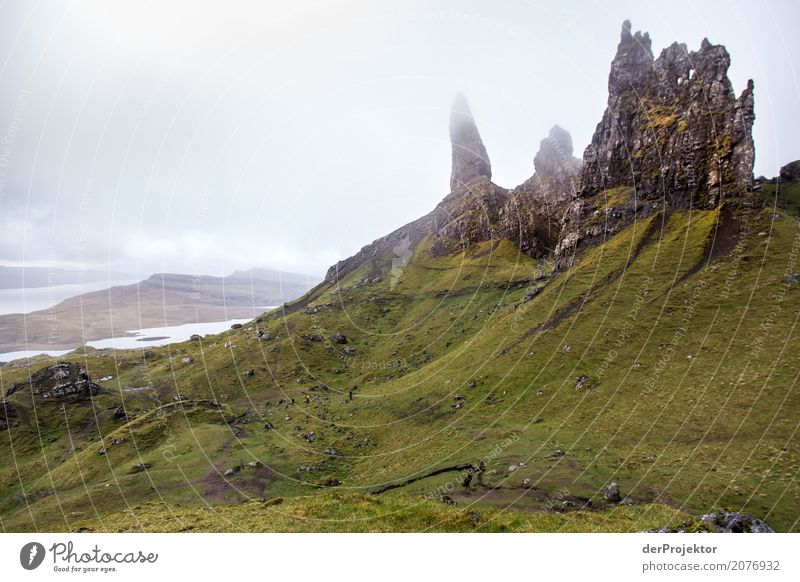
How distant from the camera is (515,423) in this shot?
5003cm

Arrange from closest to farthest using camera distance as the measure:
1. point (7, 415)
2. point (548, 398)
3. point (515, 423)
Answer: point (515, 423) → point (548, 398) → point (7, 415)

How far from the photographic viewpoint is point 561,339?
63.8 metres

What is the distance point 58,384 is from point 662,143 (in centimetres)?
14422

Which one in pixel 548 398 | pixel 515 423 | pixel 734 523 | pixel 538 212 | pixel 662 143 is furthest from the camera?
pixel 538 212

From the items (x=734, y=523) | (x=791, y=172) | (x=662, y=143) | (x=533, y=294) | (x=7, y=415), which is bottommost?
(x=7, y=415)

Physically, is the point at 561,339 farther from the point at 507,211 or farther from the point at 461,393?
the point at 507,211

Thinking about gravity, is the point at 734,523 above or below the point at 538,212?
below

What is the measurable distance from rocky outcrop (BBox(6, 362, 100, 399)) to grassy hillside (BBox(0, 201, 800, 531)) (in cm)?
220

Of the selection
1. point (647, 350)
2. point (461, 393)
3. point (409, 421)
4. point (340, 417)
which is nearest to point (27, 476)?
point (340, 417)

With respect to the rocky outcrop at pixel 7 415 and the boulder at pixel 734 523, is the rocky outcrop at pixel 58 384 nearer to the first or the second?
the rocky outcrop at pixel 7 415

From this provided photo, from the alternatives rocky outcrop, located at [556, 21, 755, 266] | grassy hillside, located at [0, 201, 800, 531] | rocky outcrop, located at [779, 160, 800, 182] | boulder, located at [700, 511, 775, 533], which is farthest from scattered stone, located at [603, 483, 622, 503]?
rocky outcrop, located at [779, 160, 800, 182]

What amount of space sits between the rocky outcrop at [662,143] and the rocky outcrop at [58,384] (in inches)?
4413

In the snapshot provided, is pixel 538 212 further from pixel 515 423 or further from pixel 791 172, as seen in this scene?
pixel 515 423

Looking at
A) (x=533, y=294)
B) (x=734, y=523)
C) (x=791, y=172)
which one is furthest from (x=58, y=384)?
(x=791, y=172)
